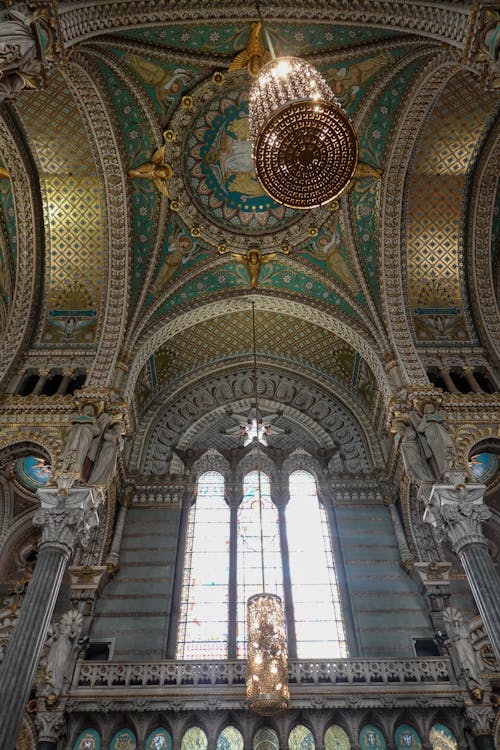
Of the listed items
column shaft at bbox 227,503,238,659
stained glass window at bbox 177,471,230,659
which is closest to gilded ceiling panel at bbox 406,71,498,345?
column shaft at bbox 227,503,238,659

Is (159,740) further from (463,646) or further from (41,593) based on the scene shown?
(463,646)

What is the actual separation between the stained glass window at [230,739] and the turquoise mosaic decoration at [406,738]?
8.68 feet

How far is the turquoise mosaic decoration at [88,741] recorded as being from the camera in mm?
9258

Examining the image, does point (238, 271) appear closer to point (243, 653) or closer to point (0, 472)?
point (0, 472)

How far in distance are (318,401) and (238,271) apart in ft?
14.7

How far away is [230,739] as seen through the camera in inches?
376

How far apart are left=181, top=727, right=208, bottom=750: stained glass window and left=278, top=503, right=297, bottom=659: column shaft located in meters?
2.21

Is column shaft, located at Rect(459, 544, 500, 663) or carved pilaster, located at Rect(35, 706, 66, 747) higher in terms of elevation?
column shaft, located at Rect(459, 544, 500, 663)

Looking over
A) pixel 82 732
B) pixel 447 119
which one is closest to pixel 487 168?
pixel 447 119

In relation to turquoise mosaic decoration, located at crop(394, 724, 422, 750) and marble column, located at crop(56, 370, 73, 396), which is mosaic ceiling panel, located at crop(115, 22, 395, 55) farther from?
turquoise mosaic decoration, located at crop(394, 724, 422, 750)

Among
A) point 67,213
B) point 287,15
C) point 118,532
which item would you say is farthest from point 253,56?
point 118,532

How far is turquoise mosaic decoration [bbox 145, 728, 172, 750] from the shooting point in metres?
9.38

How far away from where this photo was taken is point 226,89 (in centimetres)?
1236

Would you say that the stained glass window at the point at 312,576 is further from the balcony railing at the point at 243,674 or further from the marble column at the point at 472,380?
the marble column at the point at 472,380
